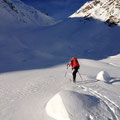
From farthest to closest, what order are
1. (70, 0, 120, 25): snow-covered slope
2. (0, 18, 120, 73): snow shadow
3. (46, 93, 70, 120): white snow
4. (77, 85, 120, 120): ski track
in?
1. (70, 0, 120, 25): snow-covered slope
2. (0, 18, 120, 73): snow shadow
3. (77, 85, 120, 120): ski track
4. (46, 93, 70, 120): white snow

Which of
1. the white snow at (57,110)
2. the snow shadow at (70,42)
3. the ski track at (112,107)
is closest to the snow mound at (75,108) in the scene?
the white snow at (57,110)

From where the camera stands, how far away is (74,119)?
12.4 feet

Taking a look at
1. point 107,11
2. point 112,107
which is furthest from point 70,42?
point 112,107

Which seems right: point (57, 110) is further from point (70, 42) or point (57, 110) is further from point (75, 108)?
point (70, 42)

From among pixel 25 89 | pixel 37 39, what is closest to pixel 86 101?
pixel 25 89

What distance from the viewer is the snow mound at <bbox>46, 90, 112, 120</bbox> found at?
392cm

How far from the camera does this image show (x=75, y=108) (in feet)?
13.5

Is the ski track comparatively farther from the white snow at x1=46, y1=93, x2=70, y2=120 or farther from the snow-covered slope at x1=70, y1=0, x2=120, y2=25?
the snow-covered slope at x1=70, y1=0, x2=120, y2=25

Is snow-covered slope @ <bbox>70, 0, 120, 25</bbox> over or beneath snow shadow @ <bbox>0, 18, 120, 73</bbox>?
over

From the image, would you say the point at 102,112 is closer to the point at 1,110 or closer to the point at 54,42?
the point at 1,110

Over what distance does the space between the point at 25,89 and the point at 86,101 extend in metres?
3.76

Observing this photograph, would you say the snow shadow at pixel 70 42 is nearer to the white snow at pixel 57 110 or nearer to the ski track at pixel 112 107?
the ski track at pixel 112 107

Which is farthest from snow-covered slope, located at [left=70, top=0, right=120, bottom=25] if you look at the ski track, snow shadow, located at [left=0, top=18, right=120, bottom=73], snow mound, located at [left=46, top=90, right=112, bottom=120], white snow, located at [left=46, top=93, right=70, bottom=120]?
white snow, located at [left=46, top=93, right=70, bottom=120]

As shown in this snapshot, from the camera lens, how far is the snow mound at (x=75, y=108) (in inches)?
154
